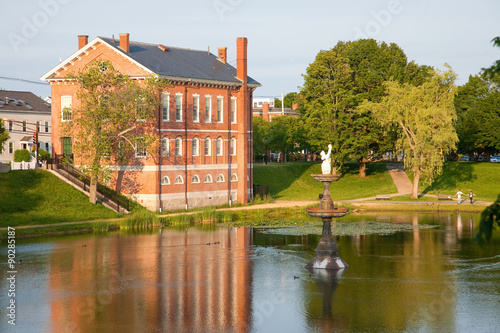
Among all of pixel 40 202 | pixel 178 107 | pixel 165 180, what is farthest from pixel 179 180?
pixel 40 202

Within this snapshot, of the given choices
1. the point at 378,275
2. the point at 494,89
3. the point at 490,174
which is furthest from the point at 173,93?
the point at 494,89

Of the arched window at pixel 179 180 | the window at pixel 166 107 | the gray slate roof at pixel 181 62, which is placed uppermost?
the gray slate roof at pixel 181 62

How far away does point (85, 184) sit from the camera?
170ft

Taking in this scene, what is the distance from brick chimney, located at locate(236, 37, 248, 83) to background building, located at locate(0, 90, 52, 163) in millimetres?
37093

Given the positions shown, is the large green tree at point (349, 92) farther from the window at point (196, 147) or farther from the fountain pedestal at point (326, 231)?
the fountain pedestal at point (326, 231)

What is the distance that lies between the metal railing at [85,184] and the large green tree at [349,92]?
98.9 ft

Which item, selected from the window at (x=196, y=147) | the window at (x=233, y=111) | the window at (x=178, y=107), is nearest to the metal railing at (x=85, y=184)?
the window at (x=196, y=147)

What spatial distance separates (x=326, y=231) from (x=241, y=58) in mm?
31992

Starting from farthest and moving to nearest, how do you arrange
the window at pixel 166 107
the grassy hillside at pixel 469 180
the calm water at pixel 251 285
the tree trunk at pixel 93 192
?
the grassy hillside at pixel 469 180 → the window at pixel 166 107 → the tree trunk at pixel 93 192 → the calm water at pixel 251 285

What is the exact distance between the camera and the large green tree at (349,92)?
74.9 meters

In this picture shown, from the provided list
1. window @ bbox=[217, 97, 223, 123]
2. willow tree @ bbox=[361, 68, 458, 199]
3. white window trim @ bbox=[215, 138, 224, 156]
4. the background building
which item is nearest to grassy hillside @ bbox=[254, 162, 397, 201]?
willow tree @ bbox=[361, 68, 458, 199]

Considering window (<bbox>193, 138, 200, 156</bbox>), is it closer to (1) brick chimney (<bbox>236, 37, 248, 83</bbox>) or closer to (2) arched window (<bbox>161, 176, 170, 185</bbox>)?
(2) arched window (<bbox>161, 176, 170, 185</bbox>)

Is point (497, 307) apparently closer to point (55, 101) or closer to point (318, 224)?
point (318, 224)

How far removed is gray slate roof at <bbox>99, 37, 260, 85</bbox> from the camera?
2130 inches
